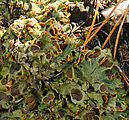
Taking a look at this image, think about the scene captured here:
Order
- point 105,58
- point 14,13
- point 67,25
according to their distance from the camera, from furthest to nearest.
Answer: point 14,13 < point 67,25 < point 105,58

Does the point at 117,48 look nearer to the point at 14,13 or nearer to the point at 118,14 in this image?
the point at 118,14

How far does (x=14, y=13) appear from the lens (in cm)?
180

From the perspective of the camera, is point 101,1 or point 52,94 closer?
point 52,94

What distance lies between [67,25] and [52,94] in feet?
2.58

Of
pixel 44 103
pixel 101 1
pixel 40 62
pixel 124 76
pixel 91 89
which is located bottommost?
pixel 44 103

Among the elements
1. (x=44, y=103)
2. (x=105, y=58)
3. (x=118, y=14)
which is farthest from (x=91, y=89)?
(x=118, y=14)

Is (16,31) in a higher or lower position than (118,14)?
lower

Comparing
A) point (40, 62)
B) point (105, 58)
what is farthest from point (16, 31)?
point (105, 58)

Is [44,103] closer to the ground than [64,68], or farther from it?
closer to the ground

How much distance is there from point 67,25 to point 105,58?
56 cm

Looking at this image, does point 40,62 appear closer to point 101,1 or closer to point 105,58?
point 105,58

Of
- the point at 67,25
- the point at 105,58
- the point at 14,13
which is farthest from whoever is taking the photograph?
the point at 14,13

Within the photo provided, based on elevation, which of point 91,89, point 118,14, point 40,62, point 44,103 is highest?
point 118,14

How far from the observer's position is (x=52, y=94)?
1541 mm
